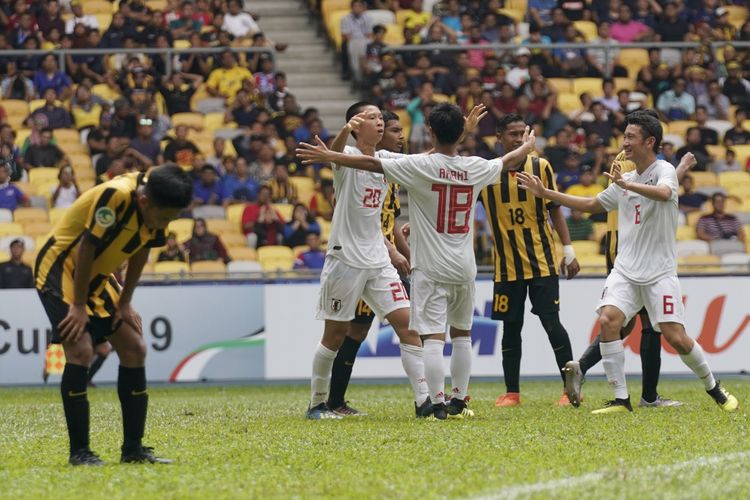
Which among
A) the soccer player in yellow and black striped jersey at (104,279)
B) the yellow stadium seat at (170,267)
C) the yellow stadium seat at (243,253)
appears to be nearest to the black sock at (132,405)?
the soccer player in yellow and black striped jersey at (104,279)

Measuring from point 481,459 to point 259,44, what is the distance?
1755cm

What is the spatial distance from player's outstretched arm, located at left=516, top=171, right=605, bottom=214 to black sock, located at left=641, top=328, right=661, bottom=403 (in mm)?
1411

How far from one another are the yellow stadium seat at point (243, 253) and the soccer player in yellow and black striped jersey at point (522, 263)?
300 inches

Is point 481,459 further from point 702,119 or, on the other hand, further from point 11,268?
point 702,119

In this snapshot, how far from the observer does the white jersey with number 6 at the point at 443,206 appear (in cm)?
997

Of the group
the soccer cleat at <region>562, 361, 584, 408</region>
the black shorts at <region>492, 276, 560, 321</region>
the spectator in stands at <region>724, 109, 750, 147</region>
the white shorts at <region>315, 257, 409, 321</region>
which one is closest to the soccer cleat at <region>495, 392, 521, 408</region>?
the black shorts at <region>492, 276, 560, 321</region>

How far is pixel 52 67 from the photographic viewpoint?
22672 millimetres

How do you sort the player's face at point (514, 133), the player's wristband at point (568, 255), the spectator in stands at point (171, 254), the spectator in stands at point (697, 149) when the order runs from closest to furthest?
the player's face at point (514, 133) → the player's wristband at point (568, 255) → the spectator in stands at point (171, 254) → the spectator in stands at point (697, 149)

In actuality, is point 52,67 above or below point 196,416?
above

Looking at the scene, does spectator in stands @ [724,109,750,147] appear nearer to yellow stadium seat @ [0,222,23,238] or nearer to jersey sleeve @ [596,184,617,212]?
yellow stadium seat @ [0,222,23,238]

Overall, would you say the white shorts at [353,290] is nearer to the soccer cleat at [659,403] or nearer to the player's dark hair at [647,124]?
the player's dark hair at [647,124]

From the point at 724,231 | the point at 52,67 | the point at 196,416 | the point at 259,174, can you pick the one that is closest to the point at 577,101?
the point at 724,231

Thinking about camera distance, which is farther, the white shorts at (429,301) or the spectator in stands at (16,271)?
the spectator in stands at (16,271)

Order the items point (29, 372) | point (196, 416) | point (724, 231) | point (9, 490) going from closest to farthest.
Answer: point (9, 490)
point (196, 416)
point (29, 372)
point (724, 231)
